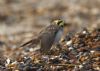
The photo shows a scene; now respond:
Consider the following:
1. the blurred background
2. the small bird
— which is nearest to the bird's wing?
the small bird

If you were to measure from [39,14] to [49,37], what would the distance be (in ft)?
34.5

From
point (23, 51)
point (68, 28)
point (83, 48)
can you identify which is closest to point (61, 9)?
point (68, 28)

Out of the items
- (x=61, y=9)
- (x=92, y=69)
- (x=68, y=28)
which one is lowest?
(x=92, y=69)

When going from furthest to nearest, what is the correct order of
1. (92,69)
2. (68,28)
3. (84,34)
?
(68,28), (84,34), (92,69)

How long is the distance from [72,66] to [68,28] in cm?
860

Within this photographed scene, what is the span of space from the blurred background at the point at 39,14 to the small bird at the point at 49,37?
685 cm

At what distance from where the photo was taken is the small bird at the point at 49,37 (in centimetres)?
1082

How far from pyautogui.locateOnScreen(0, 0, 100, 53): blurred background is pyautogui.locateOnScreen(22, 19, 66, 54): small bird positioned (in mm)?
6850

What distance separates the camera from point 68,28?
741 inches

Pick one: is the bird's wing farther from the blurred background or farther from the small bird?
the blurred background

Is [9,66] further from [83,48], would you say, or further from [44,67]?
[83,48]

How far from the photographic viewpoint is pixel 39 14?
21.4m

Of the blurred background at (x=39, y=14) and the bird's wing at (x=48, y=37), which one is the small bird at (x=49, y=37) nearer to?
the bird's wing at (x=48, y=37)

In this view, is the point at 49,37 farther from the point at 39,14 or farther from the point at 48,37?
the point at 39,14
